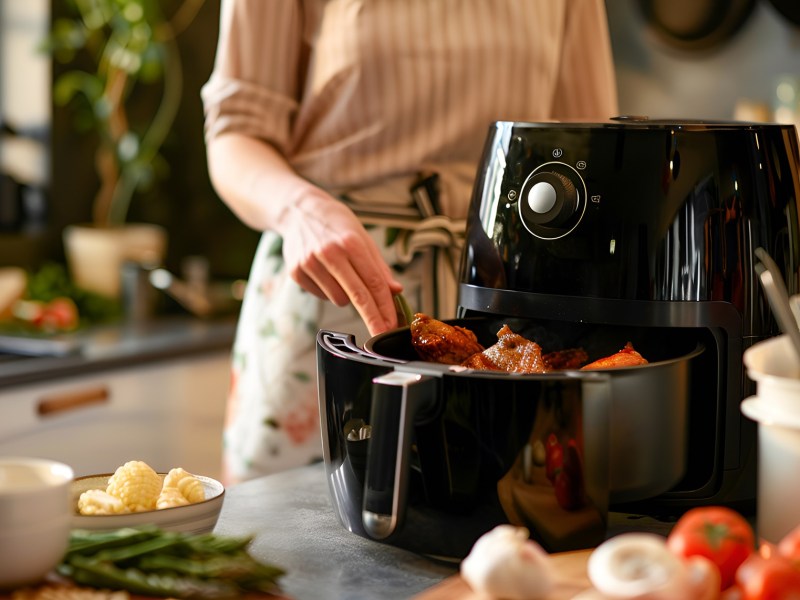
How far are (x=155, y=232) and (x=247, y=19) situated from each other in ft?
5.73

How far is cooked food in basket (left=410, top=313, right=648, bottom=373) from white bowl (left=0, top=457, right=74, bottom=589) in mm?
297

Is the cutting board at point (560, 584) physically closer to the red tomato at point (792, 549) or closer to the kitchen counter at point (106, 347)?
the red tomato at point (792, 549)

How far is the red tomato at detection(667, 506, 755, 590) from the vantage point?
64cm

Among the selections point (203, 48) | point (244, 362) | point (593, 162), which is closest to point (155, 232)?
point (203, 48)

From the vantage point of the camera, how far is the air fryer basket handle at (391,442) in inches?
27.1

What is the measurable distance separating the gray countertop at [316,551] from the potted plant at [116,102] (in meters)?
1.93

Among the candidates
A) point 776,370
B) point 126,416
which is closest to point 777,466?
point 776,370

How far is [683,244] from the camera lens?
0.85 m

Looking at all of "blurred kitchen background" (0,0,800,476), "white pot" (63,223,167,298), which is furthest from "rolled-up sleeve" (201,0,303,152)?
"white pot" (63,223,167,298)

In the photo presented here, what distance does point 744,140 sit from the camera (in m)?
0.86

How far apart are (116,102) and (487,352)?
2.14 m

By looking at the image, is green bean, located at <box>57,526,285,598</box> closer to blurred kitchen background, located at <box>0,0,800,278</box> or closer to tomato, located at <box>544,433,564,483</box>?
tomato, located at <box>544,433,564,483</box>

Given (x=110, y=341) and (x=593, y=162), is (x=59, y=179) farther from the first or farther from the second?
(x=593, y=162)

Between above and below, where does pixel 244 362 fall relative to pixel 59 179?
below
